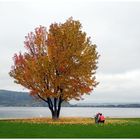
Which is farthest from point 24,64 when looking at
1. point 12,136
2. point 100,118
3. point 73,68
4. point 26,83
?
point 12,136

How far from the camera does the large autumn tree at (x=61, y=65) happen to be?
5519 centimetres

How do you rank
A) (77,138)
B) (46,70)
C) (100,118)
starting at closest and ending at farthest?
(77,138)
(100,118)
(46,70)

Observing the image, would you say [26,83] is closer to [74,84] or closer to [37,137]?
[74,84]

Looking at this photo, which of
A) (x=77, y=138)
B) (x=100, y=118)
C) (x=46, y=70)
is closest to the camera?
(x=77, y=138)

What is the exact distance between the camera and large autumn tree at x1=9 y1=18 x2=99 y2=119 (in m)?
55.2

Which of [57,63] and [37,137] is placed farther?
[57,63]

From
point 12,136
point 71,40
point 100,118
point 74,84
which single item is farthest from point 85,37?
point 12,136

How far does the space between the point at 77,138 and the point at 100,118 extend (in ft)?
58.3

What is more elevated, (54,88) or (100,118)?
(54,88)

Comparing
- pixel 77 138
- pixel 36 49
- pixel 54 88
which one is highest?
pixel 36 49

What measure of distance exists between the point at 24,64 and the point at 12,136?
2563 centimetres

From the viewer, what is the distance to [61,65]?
5531 cm

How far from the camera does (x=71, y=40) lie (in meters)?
55.3

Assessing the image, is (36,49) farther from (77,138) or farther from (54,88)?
(77,138)
